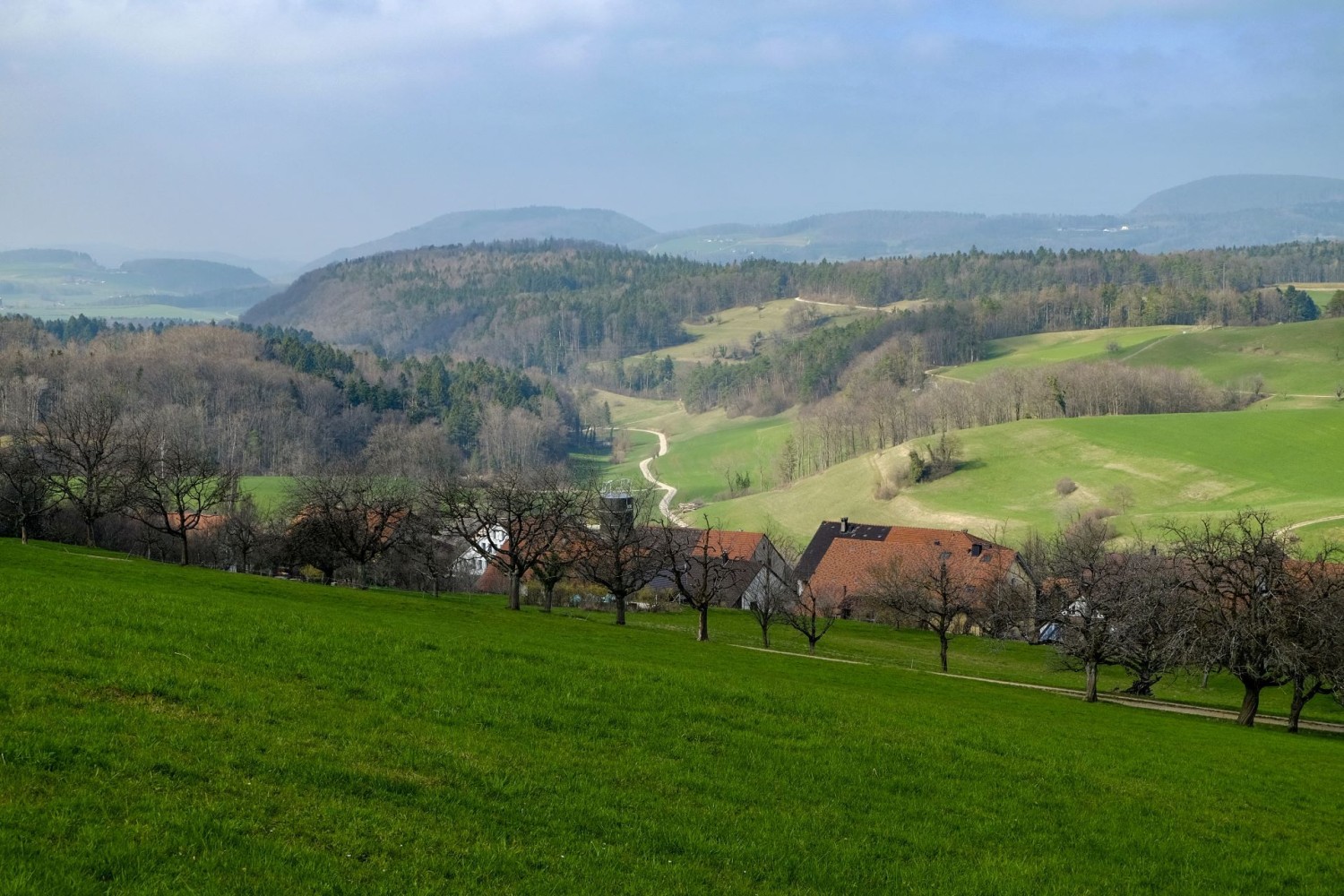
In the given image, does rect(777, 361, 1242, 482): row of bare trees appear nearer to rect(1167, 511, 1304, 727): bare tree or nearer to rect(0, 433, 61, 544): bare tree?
rect(0, 433, 61, 544): bare tree

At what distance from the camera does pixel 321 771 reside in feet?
45.4

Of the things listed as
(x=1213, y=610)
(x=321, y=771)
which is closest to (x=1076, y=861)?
(x=321, y=771)

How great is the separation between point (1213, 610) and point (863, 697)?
73.6 feet

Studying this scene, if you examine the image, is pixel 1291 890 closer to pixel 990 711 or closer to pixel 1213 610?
pixel 990 711

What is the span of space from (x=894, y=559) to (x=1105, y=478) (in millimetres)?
56408

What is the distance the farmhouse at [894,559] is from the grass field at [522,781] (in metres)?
67.9

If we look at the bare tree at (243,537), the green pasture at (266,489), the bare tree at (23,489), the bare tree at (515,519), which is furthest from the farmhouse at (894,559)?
the green pasture at (266,489)

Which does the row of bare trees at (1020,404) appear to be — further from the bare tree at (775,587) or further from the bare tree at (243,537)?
the bare tree at (243,537)

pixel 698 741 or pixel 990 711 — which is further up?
pixel 698 741

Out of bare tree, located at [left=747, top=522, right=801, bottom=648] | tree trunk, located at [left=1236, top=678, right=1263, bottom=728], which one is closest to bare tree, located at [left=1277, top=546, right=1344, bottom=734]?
tree trunk, located at [left=1236, top=678, right=1263, bottom=728]

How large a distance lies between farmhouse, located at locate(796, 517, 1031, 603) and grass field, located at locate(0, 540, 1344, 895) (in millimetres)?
67879

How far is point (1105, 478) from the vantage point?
466ft

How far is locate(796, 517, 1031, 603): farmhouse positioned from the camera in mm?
96625

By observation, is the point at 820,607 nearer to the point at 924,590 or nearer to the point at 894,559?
the point at 894,559
